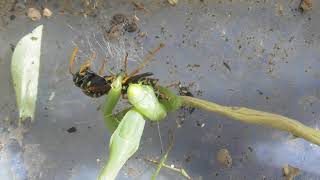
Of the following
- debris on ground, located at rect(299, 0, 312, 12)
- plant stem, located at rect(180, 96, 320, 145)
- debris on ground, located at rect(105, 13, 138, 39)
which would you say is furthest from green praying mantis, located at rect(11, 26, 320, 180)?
debris on ground, located at rect(299, 0, 312, 12)

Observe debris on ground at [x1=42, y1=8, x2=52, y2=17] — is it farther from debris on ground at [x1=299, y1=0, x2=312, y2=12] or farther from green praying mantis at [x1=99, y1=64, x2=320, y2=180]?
debris on ground at [x1=299, y1=0, x2=312, y2=12]

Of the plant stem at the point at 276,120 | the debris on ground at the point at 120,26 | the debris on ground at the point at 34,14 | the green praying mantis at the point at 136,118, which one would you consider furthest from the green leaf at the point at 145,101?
the debris on ground at the point at 34,14

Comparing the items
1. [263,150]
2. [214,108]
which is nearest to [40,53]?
[214,108]

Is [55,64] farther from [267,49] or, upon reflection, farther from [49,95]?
[267,49]

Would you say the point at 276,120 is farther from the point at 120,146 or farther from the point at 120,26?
the point at 120,26

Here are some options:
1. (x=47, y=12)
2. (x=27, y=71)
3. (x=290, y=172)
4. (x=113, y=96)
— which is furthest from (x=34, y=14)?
(x=290, y=172)

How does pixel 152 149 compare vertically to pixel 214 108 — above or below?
below
